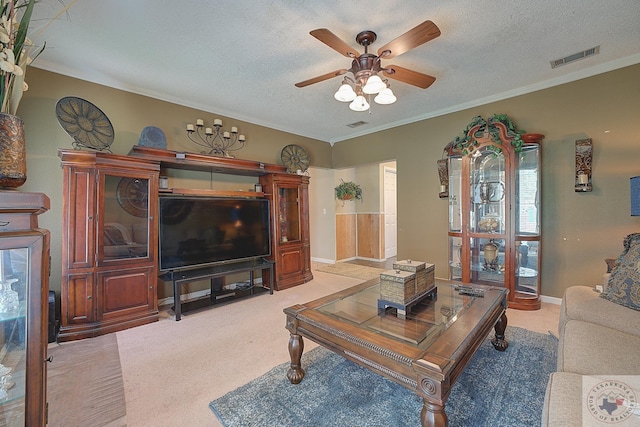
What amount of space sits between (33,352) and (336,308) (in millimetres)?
1469

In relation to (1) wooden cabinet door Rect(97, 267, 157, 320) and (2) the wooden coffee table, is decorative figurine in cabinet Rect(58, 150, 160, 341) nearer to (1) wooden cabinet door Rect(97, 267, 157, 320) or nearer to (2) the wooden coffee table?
(1) wooden cabinet door Rect(97, 267, 157, 320)

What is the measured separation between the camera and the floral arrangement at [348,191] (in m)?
6.16

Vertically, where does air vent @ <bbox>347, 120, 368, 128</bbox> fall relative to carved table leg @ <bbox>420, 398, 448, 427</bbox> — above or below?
above

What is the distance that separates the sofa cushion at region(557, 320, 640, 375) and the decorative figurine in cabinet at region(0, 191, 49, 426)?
2.16 metres

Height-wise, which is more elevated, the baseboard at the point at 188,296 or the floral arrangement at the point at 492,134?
the floral arrangement at the point at 492,134

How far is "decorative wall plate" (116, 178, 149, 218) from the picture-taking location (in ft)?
9.12

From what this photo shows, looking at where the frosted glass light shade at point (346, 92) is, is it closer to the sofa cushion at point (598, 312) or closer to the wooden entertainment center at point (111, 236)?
the wooden entertainment center at point (111, 236)

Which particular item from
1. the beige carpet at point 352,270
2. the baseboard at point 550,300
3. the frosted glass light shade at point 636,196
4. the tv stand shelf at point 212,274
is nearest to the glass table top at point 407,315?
the frosted glass light shade at point 636,196

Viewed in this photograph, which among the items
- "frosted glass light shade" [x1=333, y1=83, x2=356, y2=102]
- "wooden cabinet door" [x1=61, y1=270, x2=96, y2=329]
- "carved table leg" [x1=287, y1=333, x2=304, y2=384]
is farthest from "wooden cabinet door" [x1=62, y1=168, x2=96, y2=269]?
"frosted glass light shade" [x1=333, y1=83, x2=356, y2=102]

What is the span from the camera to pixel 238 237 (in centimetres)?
368

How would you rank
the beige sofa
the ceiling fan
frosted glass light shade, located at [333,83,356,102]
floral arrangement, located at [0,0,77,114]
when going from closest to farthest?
floral arrangement, located at [0,0,77,114] < the beige sofa < the ceiling fan < frosted glass light shade, located at [333,83,356,102]

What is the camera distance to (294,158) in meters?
4.89

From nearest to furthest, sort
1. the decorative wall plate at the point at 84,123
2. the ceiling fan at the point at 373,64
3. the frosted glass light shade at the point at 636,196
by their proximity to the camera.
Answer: the ceiling fan at the point at 373,64 → the frosted glass light shade at the point at 636,196 → the decorative wall plate at the point at 84,123

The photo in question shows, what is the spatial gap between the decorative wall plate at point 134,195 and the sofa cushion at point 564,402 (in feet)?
11.3
